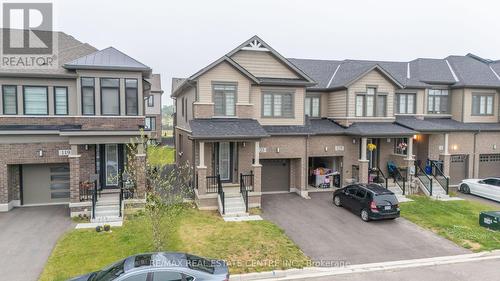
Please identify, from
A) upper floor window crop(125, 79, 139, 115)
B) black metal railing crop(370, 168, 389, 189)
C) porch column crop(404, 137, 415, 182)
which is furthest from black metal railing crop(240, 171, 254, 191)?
porch column crop(404, 137, 415, 182)

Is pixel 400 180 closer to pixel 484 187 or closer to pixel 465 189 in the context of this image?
pixel 465 189

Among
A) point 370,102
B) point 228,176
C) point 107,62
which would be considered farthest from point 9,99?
point 370,102

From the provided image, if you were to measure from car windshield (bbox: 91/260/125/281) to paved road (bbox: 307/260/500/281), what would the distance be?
5745mm

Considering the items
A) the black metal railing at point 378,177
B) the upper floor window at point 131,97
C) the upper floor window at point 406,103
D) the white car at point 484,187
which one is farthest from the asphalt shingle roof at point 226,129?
the white car at point 484,187

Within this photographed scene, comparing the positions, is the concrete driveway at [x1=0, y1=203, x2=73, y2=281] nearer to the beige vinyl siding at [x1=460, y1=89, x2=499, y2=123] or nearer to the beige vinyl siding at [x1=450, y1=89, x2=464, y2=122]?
the beige vinyl siding at [x1=450, y1=89, x2=464, y2=122]

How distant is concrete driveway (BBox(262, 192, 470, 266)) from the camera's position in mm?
12430

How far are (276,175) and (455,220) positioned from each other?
998cm

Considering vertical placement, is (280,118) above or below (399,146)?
above

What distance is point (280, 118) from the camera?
A: 842 inches

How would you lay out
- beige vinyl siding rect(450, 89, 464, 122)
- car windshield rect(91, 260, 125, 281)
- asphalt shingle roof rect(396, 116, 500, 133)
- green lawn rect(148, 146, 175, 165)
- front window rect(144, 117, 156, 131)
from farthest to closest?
front window rect(144, 117, 156, 131), beige vinyl siding rect(450, 89, 464, 122), asphalt shingle roof rect(396, 116, 500, 133), green lawn rect(148, 146, 175, 165), car windshield rect(91, 260, 125, 281)

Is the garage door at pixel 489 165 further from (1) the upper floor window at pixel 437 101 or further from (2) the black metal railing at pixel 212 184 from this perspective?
(2) the black metal railing at pixel 212 184

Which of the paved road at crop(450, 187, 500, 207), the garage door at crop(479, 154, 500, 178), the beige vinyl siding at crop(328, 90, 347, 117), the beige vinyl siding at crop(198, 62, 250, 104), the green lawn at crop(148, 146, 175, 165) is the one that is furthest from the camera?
the garage door at crop(479, 154, 500, 178)

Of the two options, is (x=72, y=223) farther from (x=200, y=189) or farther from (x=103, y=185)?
(x=200, y=189)

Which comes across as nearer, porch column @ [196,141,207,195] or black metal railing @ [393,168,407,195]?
porch column @ [196,141,207,195]
